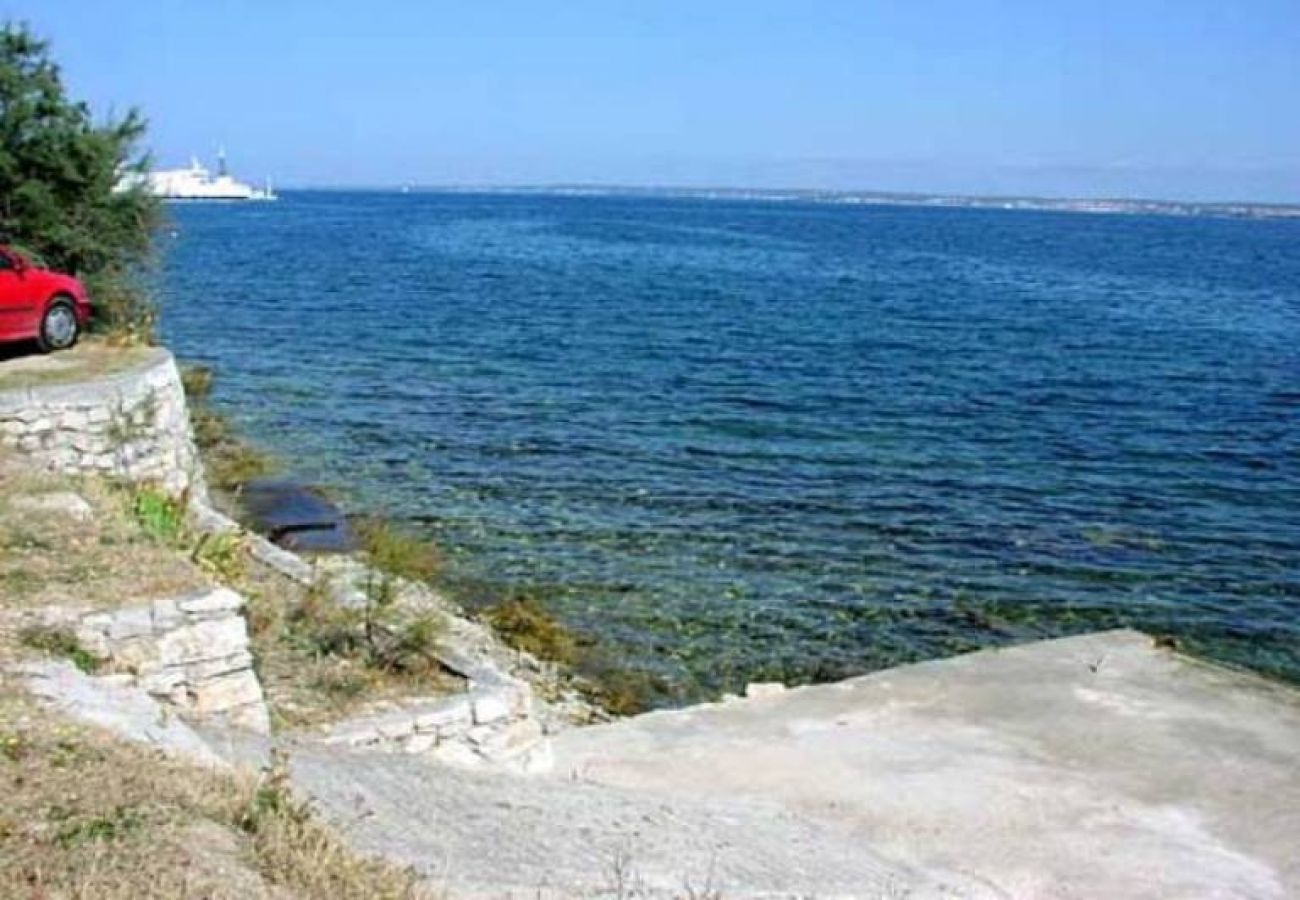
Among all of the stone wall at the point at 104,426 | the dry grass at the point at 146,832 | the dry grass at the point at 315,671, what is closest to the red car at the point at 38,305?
the stone wall at the point at 104,426

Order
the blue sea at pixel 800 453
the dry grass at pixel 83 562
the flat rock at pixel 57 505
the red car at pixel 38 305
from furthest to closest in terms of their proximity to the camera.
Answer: the red car at pixel 38 305 < the blue sea at pixel 800 453 < the flat rock at pixel 57 505 < the dry grass at pixel 83 562

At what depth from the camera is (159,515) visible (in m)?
12.6

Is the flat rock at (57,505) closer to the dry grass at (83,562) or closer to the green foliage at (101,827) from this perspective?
the dry grass at (83,562)

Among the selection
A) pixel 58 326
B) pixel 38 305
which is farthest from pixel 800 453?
pixel 38 305

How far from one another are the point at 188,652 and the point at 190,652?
0.04 ft

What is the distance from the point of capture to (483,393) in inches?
1281

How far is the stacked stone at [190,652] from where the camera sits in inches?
339

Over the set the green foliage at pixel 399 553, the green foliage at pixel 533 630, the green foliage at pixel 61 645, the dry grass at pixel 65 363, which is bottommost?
the green foliage at pixel 533 630

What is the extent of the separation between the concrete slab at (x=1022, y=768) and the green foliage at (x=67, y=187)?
14331 millimetres

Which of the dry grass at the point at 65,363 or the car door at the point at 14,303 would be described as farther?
the car door at the point at 14,303

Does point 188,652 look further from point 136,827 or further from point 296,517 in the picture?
point 296,517

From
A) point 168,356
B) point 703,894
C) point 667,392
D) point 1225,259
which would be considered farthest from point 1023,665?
point 1225,259

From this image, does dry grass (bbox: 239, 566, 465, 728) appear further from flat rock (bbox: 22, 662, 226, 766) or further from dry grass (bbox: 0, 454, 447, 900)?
dry grass (bbox: 0, 454, 447, 900)

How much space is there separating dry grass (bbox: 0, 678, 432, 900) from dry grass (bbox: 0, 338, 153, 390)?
1060cm
